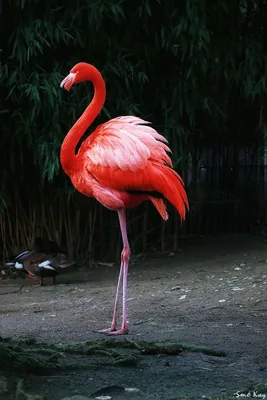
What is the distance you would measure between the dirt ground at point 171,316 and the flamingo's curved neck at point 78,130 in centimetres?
123

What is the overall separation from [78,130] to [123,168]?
62 centimetres

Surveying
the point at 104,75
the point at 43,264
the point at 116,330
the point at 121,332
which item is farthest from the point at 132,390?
the point at 104,75

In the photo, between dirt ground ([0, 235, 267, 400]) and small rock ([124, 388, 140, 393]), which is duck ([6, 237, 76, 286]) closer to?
dirt ground ([0, 235, 267, 400])

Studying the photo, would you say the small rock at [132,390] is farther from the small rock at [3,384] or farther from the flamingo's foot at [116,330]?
the flamingo's foot at [116,330]

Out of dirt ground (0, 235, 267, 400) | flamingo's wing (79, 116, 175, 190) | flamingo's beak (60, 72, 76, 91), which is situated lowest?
dirt ground (0, 235, 267, 400)

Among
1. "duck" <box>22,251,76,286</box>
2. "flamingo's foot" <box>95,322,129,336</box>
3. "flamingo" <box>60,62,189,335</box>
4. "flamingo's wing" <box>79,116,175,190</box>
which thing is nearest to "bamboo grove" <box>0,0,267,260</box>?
"duck" <box>22,251,76,286</box>

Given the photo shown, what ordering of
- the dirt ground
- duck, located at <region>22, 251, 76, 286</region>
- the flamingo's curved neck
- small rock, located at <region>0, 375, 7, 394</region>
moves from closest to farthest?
small rock, located at <region>0, 375, 7, 394</region> → the dirt ground → the flamingo's curved neck → duck, located at <region>22, 251, 76, 286</region>

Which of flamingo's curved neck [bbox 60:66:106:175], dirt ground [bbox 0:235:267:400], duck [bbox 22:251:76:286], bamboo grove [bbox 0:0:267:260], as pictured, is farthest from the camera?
duck [bbox 22:251:76:286]

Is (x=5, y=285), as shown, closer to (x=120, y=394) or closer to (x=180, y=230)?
(x=180, y=230)

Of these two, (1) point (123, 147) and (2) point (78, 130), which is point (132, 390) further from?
(2) point (78, 130)

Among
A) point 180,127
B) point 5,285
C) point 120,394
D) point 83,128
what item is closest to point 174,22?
point 180,127

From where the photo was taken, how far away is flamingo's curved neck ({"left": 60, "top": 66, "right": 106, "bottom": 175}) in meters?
5.61

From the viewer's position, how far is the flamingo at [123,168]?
5.32 metres

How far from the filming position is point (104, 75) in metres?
7.88
